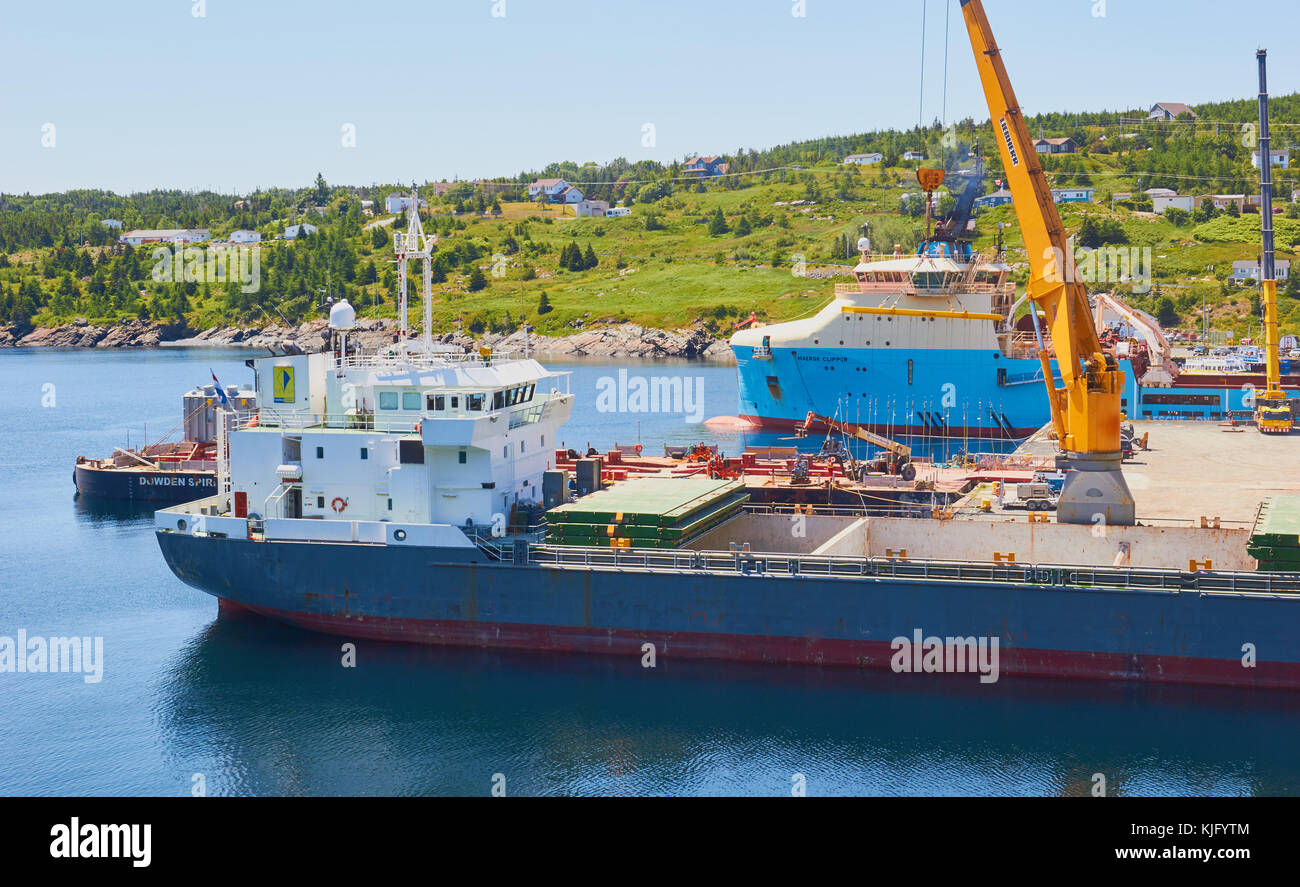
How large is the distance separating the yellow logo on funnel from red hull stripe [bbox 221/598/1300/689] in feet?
17.9

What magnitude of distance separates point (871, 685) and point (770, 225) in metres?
145

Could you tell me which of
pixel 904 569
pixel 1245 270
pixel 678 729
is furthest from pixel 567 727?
pixel 1245 270

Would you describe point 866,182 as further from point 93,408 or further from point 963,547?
point 963,547

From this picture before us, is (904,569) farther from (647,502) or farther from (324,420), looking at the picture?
(324,420)

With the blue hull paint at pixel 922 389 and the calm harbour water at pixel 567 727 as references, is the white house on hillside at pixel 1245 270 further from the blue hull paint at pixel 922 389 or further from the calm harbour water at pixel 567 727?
the calm harbour water at pixel 567 727

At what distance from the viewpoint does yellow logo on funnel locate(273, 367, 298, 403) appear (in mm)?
32125

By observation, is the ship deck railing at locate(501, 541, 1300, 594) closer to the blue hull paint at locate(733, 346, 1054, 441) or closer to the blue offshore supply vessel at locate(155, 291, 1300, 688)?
the blue offshore supply vessel at locate(155, 291, 1300, 688)

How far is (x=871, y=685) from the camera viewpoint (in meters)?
28.6

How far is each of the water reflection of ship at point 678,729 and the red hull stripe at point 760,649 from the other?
0.32 m

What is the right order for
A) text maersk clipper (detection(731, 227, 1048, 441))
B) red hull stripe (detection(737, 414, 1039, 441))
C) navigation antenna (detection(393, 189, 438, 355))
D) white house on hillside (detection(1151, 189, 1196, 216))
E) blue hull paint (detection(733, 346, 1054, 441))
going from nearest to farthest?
navigation antenna (detection(393, 189, 438, 355))
text maersk clipper (detection(731, 227, 1048, 441))
blue hull paint (detection(733, 346, 1054, 441))
red hull stripe (detection(737, 414, 1039, 441))
white house on hillside (detection(1151, 189, 1196, 216))

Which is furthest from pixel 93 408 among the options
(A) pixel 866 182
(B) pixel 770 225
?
(A) pixel 866 182

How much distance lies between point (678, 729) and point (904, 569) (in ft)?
21.3

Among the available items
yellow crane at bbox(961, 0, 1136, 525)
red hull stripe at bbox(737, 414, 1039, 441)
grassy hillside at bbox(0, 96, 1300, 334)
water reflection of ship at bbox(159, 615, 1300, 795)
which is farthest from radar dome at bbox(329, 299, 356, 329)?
grassy hillside at bbox(0, 96, 1300, 334)
